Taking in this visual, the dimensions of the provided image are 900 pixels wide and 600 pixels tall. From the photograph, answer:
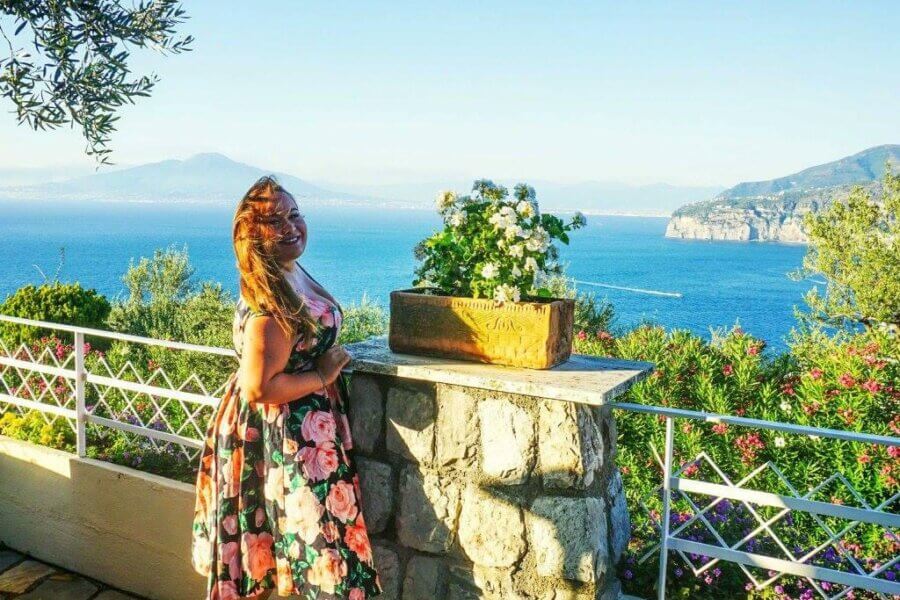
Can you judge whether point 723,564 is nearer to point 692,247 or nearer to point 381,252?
point 381,252

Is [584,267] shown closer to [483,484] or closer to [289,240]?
[483,484]

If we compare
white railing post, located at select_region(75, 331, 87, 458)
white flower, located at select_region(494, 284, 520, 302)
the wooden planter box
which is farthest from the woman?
white railing post, located at select_region(75, 331, 87, 458)

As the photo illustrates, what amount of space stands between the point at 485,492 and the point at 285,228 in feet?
3.67

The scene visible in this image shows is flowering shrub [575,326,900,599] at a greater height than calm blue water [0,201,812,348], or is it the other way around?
flowering shrub [575,326,900,599]

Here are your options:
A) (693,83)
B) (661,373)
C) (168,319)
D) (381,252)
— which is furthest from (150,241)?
(661,373)

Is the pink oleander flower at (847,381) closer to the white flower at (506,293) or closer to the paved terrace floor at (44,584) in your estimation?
the white flower at (506,293)

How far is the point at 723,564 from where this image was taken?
294 centimetres

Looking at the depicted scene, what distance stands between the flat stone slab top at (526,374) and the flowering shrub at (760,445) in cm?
46

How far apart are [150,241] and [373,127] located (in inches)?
1928

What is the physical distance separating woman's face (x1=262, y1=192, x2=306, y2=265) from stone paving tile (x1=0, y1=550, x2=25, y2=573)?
3006mm

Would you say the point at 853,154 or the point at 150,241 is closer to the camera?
the point at 150,241

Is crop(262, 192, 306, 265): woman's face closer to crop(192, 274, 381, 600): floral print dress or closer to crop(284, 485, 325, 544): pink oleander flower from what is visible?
crop(192, 274, 381, 600): floral print dress

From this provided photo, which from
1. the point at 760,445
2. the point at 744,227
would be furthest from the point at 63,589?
the point at 744,227

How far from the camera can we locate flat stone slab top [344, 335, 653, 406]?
2473 millimetres
